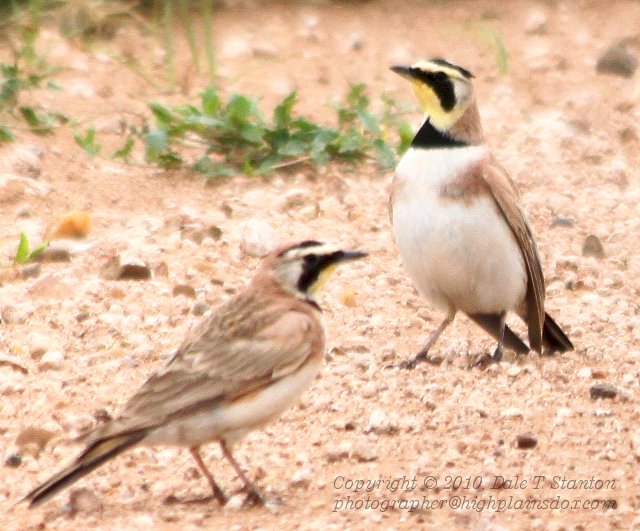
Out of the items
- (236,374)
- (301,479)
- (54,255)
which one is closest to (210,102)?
(54,255)

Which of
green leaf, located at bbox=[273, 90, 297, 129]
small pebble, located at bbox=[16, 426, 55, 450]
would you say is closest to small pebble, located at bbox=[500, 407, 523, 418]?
small pebble, located at bbox=[16, 426, 55, 450]

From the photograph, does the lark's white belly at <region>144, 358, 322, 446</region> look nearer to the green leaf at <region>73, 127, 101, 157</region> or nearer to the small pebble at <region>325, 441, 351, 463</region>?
the small pebble at <region>325, 441, 351, 463</region>

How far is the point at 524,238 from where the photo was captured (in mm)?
7426

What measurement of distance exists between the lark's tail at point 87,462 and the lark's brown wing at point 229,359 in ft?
0.13

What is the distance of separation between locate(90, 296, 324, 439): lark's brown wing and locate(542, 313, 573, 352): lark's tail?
6.95 feet

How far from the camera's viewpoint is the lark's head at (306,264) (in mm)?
5750

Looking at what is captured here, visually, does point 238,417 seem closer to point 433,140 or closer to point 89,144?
point 433,140

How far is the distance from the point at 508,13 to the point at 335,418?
784 cm

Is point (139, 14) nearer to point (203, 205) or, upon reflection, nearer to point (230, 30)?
point (230, 30)

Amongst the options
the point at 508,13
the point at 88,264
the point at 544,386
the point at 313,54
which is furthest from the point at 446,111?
the point at 508,13

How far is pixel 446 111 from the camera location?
7.41m

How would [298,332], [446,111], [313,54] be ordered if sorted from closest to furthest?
[298,332]
[446,111]
[313,54]

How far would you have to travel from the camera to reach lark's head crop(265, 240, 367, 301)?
5.75m

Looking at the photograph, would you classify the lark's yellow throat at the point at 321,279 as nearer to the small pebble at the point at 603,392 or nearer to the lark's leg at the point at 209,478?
the lark's leg at the point at 209,478
